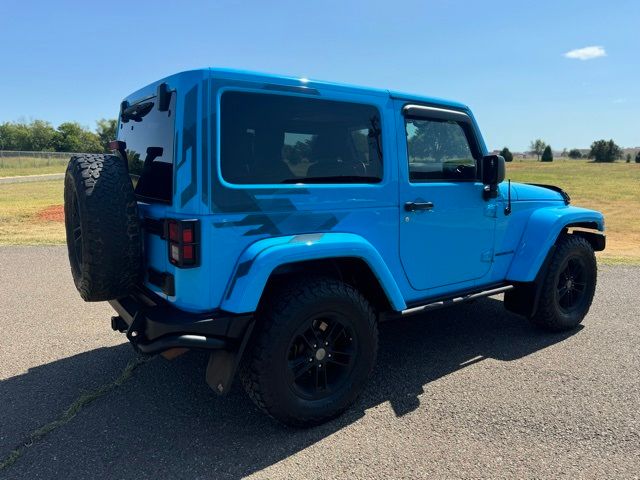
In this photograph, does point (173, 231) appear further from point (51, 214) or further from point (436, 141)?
point (51, 214)

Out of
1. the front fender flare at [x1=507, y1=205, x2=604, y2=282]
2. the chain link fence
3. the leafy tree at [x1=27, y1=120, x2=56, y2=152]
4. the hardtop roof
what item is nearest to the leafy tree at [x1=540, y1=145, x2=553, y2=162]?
the chain link fence

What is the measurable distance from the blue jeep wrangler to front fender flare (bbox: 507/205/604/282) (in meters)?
0.74

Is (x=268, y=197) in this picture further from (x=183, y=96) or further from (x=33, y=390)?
(x=33, y=390)

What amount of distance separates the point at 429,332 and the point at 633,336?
1.87m

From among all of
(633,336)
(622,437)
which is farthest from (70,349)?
(633,336)

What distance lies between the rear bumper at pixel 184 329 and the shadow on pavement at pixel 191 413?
0.59 metres

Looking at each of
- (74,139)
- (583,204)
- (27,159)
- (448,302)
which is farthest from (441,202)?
(74,139)

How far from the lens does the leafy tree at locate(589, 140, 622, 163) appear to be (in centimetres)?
5831

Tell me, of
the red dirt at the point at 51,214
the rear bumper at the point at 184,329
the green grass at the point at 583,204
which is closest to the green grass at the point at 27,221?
the green grass at the point at 583,204

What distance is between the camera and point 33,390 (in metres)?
3.35

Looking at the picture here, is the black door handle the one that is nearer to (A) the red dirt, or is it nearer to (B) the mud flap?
(B) the mud flap

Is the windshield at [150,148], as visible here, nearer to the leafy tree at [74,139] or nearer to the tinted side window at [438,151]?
the tinted side window at [438,151]

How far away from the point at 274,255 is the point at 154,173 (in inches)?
37.5

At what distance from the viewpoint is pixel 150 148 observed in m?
2.92
